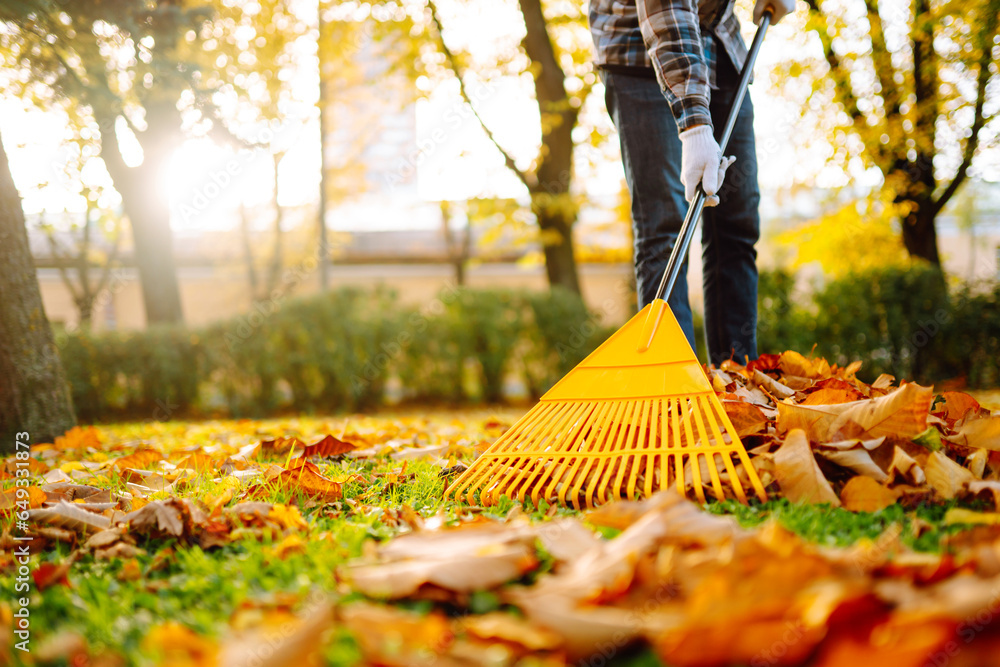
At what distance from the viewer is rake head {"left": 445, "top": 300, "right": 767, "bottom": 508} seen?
150cm

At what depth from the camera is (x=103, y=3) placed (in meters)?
4.93

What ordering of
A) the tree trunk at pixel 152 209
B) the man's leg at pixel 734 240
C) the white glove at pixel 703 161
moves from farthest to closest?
the tree trunk at pixel 152 209 → the man's leg at pixel 734 240 → the white glove at pixel 703 161

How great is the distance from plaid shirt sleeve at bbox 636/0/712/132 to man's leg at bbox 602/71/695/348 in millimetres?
215

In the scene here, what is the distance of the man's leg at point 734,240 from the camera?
8.35 feet

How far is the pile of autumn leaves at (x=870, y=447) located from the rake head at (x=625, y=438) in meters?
0.08

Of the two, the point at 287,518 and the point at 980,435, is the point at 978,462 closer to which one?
the point at 980,435

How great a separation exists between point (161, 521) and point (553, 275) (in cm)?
770

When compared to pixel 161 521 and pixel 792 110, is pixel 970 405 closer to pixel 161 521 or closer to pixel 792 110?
pixel 161 521

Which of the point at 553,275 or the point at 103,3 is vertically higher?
the point at 103,3

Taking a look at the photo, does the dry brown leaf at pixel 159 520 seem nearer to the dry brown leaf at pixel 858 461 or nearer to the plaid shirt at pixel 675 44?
the dry brown leaf at pixel 858 461

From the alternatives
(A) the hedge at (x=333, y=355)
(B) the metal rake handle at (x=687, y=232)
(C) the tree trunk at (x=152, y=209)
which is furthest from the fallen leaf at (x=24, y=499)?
(C) the tree trunk at (x=152, y=209)

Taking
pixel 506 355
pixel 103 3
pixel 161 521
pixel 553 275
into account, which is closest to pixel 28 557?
pixel 161 521

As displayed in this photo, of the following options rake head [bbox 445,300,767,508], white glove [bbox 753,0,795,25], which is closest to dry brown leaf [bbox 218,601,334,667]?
rake head [bbox 445,300,767,508]

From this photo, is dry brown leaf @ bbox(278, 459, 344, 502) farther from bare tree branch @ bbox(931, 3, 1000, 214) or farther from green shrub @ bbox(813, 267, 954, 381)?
bare tree branch @ bbox(931, 3, 1000, 214)
